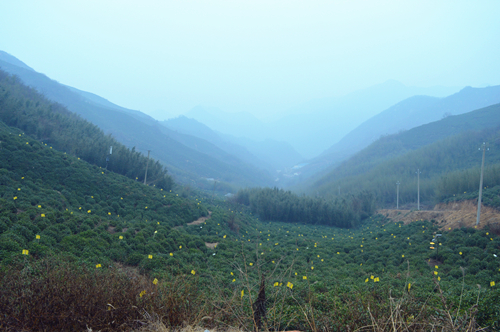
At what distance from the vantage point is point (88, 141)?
107 ft

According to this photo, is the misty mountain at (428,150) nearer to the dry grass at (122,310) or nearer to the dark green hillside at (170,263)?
the dark green hillside at (170,263)

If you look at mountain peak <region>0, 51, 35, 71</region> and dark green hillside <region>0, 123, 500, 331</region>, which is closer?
dark green hillside <region>0, 123, 500, 331</region>

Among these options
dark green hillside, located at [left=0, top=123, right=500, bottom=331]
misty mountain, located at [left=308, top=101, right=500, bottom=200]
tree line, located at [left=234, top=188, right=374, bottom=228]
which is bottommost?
tree line, located at [left=234, top=188, right=374, bottom=228]

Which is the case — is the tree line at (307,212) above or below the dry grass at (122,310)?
below

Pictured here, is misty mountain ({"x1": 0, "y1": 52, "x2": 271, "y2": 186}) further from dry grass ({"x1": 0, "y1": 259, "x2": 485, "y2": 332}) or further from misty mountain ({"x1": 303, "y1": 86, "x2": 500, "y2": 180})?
dry grass ({"x1": 0, "y1": 259, "x2": 485, "y2": 332})

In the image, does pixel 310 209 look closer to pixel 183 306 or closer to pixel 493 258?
pixel 493 258

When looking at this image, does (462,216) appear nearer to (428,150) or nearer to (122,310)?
(122,310)

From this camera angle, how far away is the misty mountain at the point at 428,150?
60.3 meters

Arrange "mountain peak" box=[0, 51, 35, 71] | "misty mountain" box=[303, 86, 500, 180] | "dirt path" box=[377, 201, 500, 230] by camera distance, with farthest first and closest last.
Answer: "misty mountain" box=[303, 86, 500, 180], "mountain peak" box=[0, 51, 35, 71], "dirt path" box=[377, 201, 500, 230]

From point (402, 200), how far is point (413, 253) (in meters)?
37.4

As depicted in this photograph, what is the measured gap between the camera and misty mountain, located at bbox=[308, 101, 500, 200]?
198 ft

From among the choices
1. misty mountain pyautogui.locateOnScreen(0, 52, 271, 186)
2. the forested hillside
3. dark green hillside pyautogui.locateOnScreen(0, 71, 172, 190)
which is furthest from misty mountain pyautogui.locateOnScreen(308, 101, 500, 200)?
dark green hillside pyautogui.locateOnScreen(0, 71, 172, 190)

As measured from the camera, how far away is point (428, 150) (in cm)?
6744

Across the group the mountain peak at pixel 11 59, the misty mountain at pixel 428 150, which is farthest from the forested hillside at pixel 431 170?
the mountain peak at pixel 11 59
